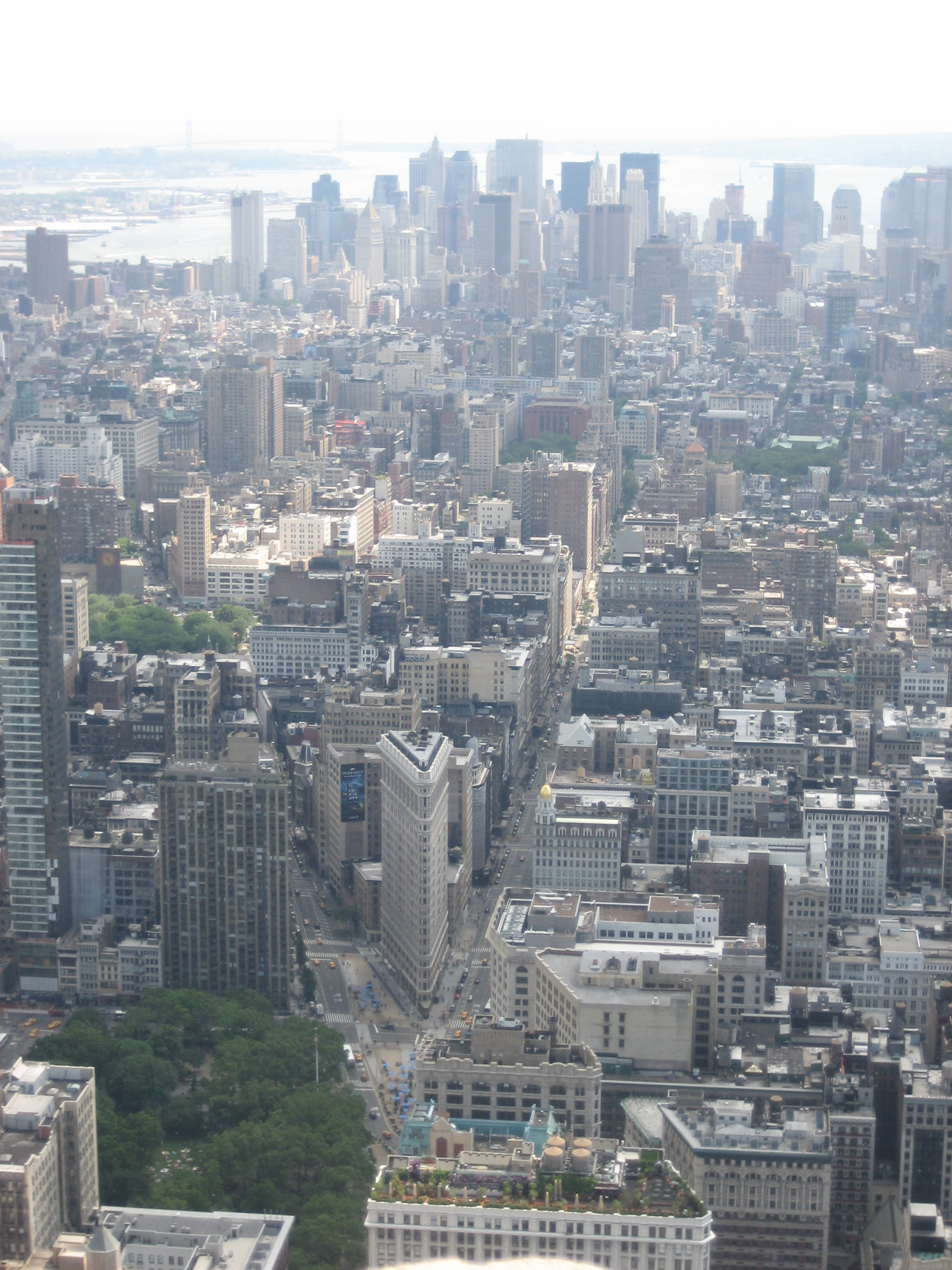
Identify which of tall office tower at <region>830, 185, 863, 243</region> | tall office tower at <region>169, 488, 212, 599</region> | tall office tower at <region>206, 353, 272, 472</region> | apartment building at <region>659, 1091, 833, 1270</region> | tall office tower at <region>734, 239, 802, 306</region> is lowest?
apartment building at <region>659, 1091, 833, 1270</region>

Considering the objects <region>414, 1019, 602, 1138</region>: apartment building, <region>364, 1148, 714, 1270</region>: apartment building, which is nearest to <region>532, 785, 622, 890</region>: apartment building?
<region>414, 1019, 602, 1138</region>: apartment building

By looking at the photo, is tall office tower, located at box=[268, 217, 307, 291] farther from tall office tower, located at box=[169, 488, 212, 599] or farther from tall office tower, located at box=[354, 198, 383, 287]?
tall office tower, located at box=[169, 488, 212, 599]

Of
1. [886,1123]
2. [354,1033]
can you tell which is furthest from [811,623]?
[886,1123]

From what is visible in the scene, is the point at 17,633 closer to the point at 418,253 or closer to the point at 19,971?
the point at 19,971

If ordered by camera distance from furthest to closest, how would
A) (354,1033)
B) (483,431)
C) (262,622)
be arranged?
(483,431)
(262,622)
(354,1033)

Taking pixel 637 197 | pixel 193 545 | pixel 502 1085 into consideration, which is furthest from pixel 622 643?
pixel 637 197

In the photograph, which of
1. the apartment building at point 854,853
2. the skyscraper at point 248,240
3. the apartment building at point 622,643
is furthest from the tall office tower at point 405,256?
the apartment building at point 854,853

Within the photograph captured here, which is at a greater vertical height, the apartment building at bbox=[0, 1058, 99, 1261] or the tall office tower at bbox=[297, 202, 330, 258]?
the tall office tower at bbox=[297, 202, 330, 258]
